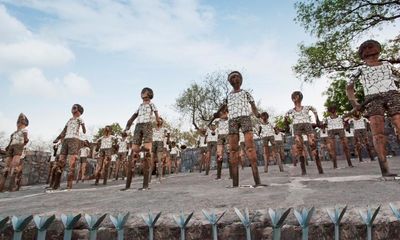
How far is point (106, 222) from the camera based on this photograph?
2.69 m

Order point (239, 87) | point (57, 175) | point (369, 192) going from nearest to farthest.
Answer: point (369, 192) < point (239, 87) < point (57, 175)

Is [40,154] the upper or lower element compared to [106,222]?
upper

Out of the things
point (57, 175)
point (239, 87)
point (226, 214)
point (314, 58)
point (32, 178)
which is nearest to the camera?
point (226, 214)

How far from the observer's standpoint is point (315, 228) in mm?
2271

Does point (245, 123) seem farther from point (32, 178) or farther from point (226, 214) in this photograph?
point (32, 178)

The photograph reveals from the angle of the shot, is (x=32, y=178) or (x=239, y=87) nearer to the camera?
(x=239, y=87)

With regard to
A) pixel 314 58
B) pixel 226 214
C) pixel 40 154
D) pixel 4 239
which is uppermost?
pixel 314 58

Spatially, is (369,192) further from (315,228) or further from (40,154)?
(40,154)

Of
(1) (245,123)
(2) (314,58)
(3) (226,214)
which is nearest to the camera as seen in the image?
(3) (226,214)

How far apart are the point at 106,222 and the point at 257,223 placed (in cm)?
134

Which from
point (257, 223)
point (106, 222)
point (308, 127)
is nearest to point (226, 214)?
point (257, 223)

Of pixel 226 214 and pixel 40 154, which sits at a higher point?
pixel 40 154

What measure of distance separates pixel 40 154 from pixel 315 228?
15930mm

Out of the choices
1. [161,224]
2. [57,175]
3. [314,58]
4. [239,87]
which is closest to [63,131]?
[57,175]
